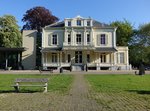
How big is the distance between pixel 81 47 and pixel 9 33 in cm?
2088

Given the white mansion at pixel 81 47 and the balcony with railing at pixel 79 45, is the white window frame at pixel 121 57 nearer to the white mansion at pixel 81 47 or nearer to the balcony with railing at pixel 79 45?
the white mansion at pixel 81 47

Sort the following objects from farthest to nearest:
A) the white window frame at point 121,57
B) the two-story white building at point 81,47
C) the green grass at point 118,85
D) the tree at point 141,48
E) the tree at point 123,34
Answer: the tree at point 123,34 → the tree at point 141,48 → the white window frame at point 121,57 → the two-story white building at point 81,47 → the green grass at point 118,85

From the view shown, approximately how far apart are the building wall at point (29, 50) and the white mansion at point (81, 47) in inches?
183

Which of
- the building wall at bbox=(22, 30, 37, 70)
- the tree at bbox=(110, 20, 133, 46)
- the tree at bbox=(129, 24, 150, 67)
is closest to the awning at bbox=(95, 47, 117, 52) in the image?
the building wall at bbox=(22, 30, 37, 70)

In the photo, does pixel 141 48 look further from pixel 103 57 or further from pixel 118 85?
pixel 118 85

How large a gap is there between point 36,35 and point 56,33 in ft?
20.0

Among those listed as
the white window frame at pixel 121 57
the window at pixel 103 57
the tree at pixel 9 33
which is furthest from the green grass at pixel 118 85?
the tree at pixel 9 33

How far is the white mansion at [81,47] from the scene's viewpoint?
50.6 m

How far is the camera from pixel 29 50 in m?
55.7

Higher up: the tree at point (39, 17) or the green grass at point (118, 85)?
the tree at point (39, 17)

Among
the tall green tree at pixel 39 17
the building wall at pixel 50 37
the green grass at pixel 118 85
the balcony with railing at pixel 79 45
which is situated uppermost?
the tall green tree at pixel 39 17

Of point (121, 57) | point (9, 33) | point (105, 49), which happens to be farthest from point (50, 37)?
point (9, 33)

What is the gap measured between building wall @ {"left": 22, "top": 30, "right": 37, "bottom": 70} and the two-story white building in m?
4.64

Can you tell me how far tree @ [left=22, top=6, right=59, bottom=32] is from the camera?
6906cm
